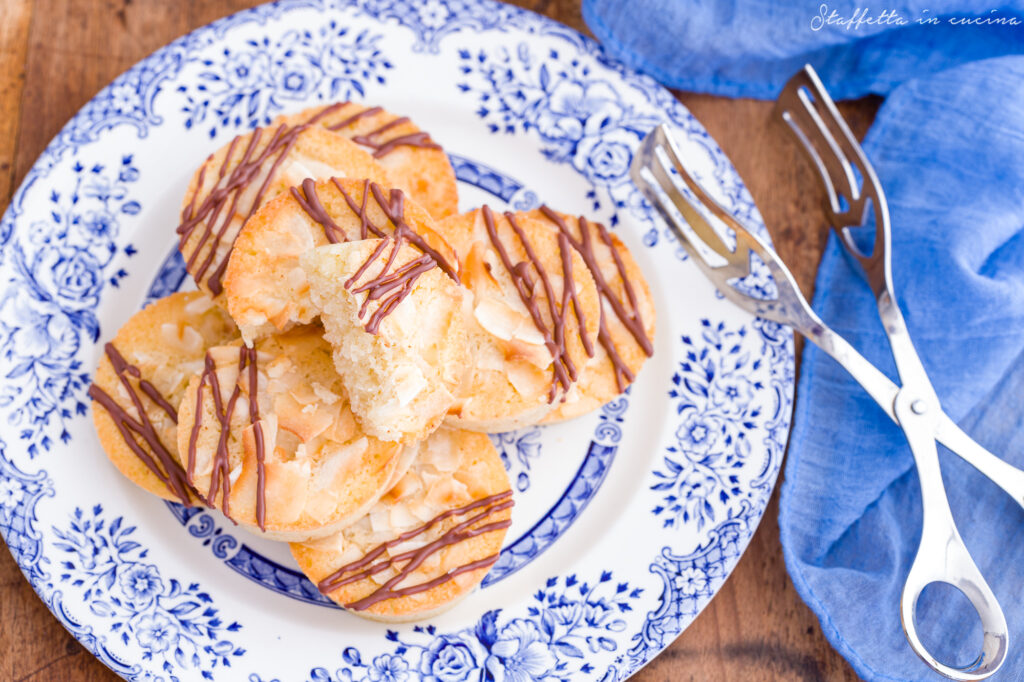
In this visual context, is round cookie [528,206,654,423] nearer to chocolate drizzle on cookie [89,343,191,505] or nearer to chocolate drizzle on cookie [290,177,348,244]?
chocolate drizzle on cookie [290,177,348,244]

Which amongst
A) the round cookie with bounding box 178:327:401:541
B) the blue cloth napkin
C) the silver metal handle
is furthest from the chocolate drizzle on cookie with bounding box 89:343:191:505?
the silver metal handle

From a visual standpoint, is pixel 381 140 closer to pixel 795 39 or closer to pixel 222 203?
pixel 222 203

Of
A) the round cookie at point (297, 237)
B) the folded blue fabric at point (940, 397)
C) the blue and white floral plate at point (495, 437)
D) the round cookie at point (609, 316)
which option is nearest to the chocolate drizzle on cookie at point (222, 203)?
the round cookie at point (297, 237)

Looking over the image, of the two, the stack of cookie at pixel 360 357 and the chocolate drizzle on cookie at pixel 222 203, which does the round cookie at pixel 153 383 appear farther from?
the chocolate drizzle on cookie at pixel 222 203

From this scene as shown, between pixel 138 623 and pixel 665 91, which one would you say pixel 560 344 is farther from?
pixel 138 623

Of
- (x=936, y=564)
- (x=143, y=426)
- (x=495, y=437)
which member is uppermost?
A: (x=936, y=564)

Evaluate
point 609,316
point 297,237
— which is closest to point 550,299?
point 609,316

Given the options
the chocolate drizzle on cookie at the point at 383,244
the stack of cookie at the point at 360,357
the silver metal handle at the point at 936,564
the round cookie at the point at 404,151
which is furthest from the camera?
the round cookie at the point at 404,151
